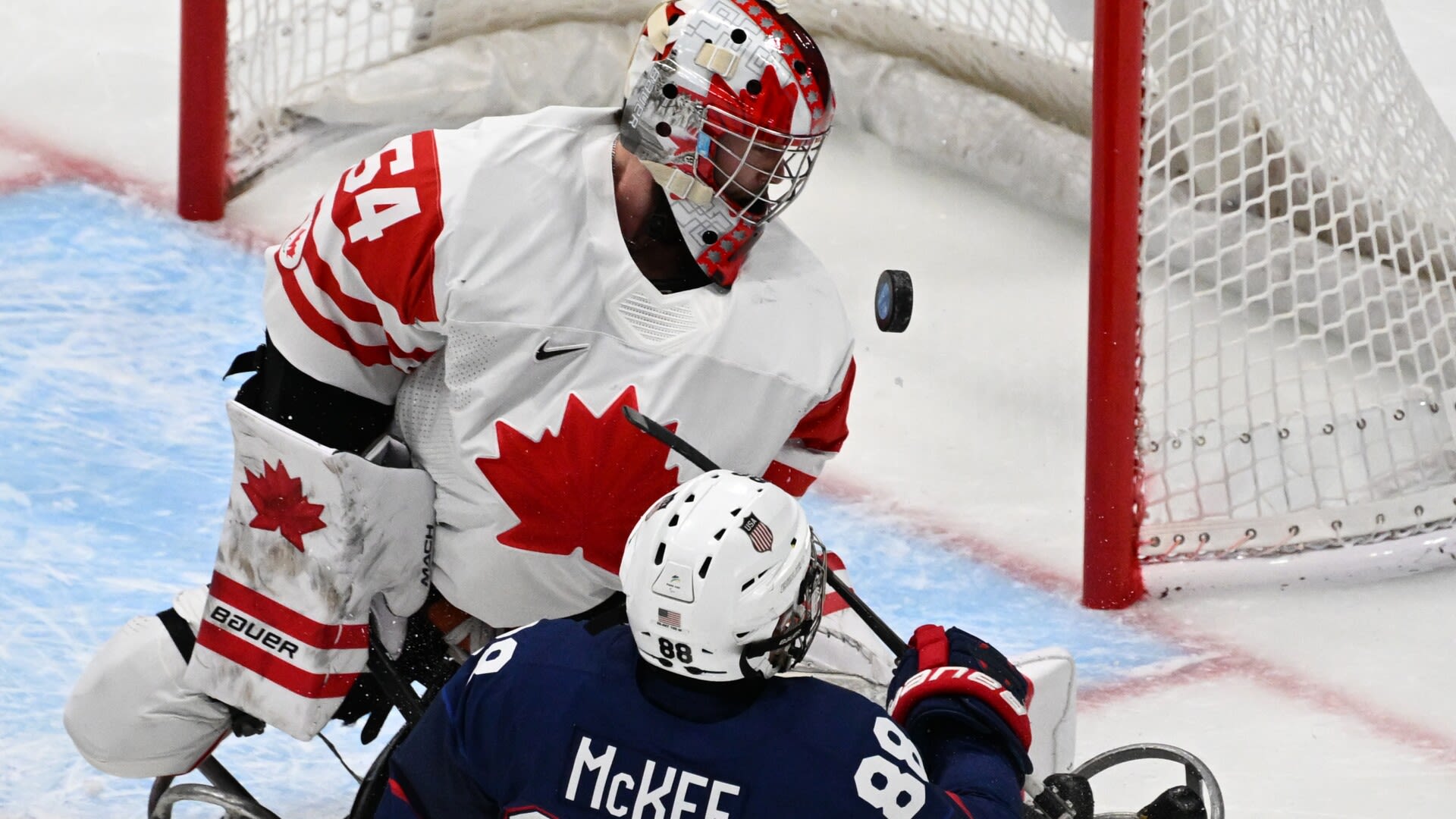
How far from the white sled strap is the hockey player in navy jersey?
1.26 ft

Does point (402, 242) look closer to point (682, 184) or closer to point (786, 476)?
point (682, 184)

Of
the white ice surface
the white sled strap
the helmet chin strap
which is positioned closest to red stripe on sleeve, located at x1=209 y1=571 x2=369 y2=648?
the white sled strap

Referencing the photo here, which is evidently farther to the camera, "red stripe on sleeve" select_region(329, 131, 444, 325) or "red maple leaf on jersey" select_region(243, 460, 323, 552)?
"red maple leaf on jersey" select_region(243, 460, 323, 552)

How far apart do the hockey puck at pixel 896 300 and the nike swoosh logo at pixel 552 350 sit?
13.8 inches

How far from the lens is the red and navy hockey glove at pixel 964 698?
5.35 feet

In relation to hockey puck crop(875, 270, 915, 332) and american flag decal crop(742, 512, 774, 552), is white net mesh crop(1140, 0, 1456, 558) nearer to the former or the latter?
hockey puck crop(875, 270, 915, 332)

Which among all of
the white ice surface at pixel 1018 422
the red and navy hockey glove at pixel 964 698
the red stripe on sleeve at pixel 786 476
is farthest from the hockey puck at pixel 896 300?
the white ice surface at pixel 1018 422

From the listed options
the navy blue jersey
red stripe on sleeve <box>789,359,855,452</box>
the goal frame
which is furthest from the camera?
the goal frame

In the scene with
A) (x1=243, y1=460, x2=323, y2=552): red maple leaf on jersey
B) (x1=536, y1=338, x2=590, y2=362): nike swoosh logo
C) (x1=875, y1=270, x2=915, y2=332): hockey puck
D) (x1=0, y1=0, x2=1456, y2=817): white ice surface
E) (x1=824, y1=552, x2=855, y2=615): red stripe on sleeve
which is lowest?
(x1=0, y1=0, x2=1456, y2=817): white ice surface

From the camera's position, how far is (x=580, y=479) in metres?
1.89

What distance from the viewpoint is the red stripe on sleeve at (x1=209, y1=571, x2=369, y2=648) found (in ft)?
6.36

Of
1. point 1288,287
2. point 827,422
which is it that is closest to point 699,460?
point 827,422

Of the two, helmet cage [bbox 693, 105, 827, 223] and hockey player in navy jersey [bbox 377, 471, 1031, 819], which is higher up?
helmet cage [bbox 693, 105, 827, 223]

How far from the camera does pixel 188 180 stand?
4.30 meters
